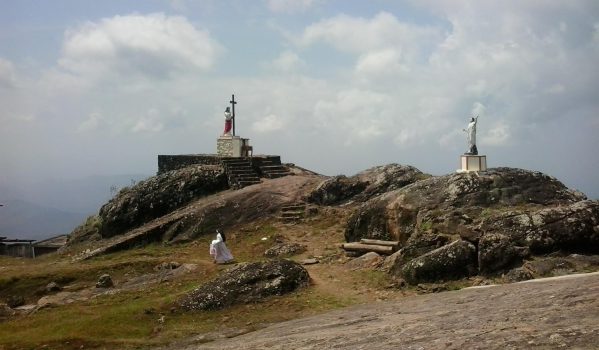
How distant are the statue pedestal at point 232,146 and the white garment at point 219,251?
59.3 feet

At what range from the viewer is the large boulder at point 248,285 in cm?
1778

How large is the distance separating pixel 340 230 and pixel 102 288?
1204 centimetres

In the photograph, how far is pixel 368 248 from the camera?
2267 cm

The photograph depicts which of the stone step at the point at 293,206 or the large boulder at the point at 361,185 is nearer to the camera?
the stone step at the point at 293,206

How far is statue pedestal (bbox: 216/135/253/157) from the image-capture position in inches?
1635

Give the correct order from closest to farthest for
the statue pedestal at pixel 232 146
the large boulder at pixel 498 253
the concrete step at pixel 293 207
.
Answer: the large boulder at pixel 498 253
the concrete step at pixel 293 207
the statue pedestal at pixel 232 146

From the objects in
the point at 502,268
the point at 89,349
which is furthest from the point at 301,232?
the point at 89,349

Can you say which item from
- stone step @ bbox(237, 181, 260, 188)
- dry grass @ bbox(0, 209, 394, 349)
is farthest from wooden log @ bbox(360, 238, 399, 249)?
stone step @ bbox(237, 181, 260, 188)

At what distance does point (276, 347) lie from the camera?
11.6m

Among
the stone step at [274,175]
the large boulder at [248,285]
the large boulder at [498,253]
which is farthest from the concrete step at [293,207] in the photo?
the large boulder at [498,253]

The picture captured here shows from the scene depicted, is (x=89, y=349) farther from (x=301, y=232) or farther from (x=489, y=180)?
(x=489, y=180)

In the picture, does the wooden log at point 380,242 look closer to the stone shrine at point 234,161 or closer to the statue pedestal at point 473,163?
the statue pedestal at point 473,163

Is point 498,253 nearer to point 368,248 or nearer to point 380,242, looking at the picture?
point 380,242

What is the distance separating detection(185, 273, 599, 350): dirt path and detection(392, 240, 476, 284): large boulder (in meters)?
2.62
